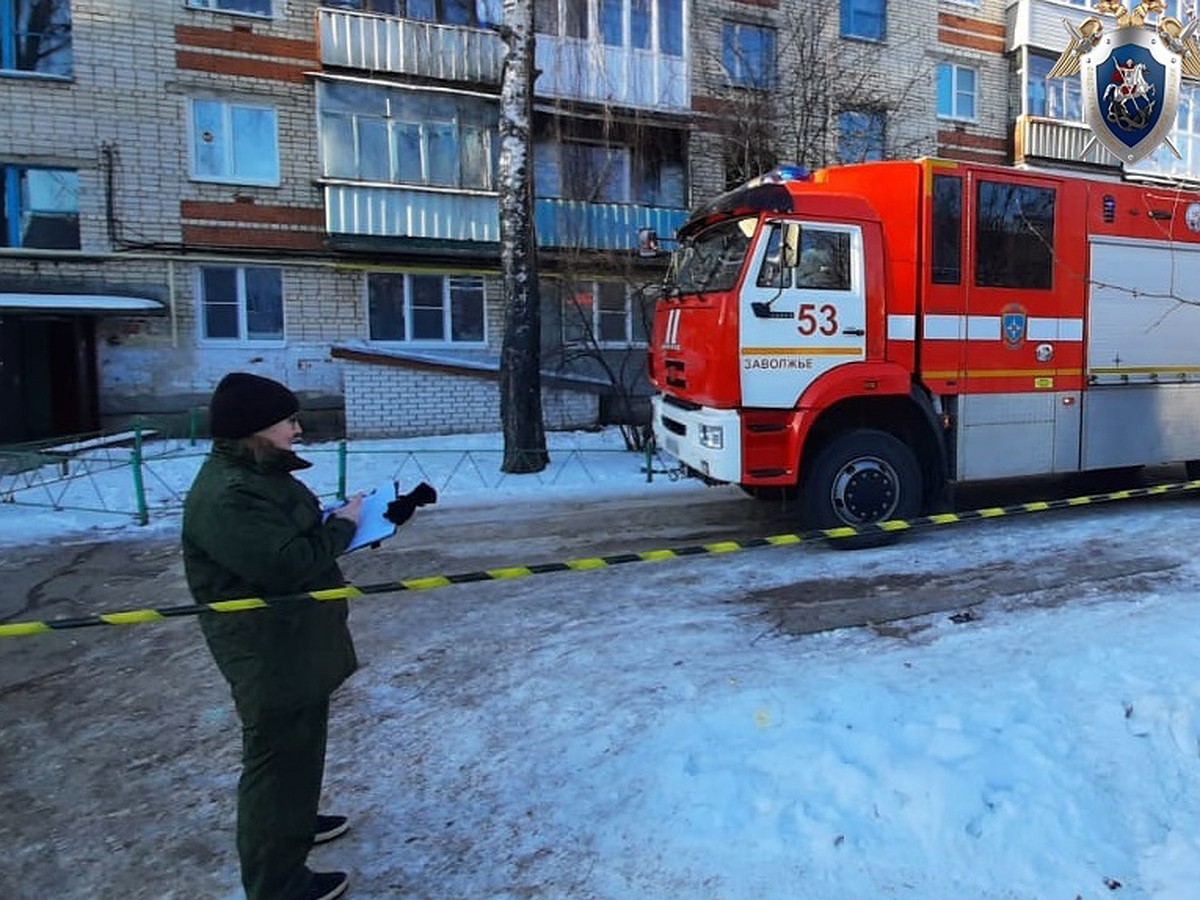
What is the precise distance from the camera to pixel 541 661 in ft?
14.7

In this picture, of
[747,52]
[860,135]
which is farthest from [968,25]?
[860,135]

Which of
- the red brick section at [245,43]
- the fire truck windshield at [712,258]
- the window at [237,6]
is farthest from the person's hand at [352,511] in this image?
the window at [237,6]

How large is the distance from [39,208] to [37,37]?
2.78 m

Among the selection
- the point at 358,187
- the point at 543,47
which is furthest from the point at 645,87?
the point at 358,187

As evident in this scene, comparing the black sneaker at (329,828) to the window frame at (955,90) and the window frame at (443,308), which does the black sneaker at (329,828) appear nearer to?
the window frame at (443,308)

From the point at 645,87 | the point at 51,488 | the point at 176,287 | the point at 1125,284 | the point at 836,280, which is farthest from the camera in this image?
the point at 645,87

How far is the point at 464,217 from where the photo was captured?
15742mm

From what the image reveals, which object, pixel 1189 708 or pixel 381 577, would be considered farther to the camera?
pixel 381 577

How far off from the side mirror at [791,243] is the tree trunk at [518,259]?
17.6 feet

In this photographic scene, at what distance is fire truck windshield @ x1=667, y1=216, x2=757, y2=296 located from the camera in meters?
6.35

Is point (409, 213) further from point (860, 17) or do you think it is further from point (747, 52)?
point (860, 17)

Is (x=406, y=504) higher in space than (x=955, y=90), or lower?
lower

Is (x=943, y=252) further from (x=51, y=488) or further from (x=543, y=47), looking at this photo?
(x=543, y=47)

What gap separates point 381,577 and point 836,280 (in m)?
4.03
